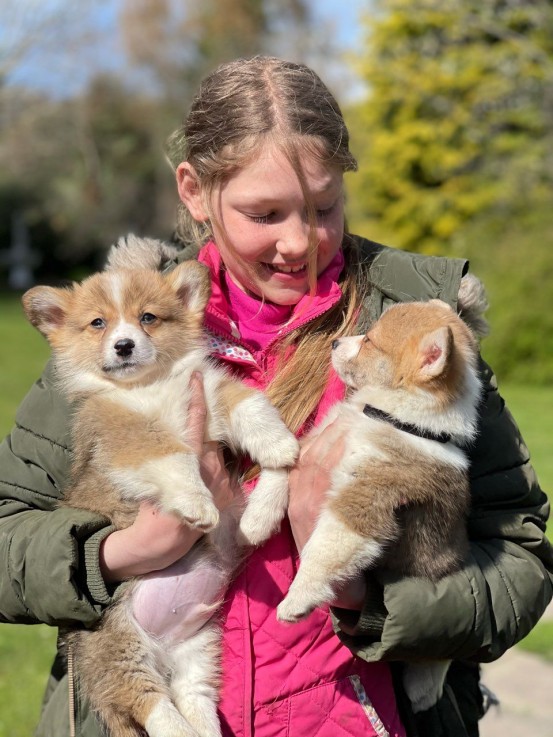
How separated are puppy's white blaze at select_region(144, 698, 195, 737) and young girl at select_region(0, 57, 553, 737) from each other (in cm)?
15

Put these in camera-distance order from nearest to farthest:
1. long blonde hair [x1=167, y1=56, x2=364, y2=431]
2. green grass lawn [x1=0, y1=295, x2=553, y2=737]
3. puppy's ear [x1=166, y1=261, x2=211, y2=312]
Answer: long blonde hair [x1=167, y1=56, x2=364, y2=431] → puppy's ear [x1=166, y1=261, x2=211, y2=312] → green grass lawn [x1=0, y1=295, x2=553, y2=737]

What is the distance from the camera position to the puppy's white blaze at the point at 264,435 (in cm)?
265

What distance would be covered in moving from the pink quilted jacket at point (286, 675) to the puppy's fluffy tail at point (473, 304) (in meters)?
1.04

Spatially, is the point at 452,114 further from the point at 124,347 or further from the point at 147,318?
the point at 124,347

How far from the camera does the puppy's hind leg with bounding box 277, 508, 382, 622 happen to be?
2.37 meters

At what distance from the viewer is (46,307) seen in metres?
3.19

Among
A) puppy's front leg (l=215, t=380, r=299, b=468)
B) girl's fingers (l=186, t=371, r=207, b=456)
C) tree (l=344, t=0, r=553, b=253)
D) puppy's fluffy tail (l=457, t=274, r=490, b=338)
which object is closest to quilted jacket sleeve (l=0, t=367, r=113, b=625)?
girl's fingers (l=186, t=371, r=207, b=456)

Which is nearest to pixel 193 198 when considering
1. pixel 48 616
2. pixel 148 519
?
pixel 148 519

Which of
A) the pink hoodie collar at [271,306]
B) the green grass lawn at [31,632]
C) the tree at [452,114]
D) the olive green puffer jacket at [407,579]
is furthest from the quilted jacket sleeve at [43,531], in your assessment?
the tree at [452,114]

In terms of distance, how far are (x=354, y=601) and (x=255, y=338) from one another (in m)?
0.94

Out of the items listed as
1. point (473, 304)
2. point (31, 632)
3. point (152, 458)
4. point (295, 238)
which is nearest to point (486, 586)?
point (473, 304)

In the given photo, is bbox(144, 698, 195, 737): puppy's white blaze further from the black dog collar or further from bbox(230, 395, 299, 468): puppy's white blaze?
the black dog collar

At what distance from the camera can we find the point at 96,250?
37.8 metres

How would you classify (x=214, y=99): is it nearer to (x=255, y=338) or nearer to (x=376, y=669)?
(x=255, y=338)
